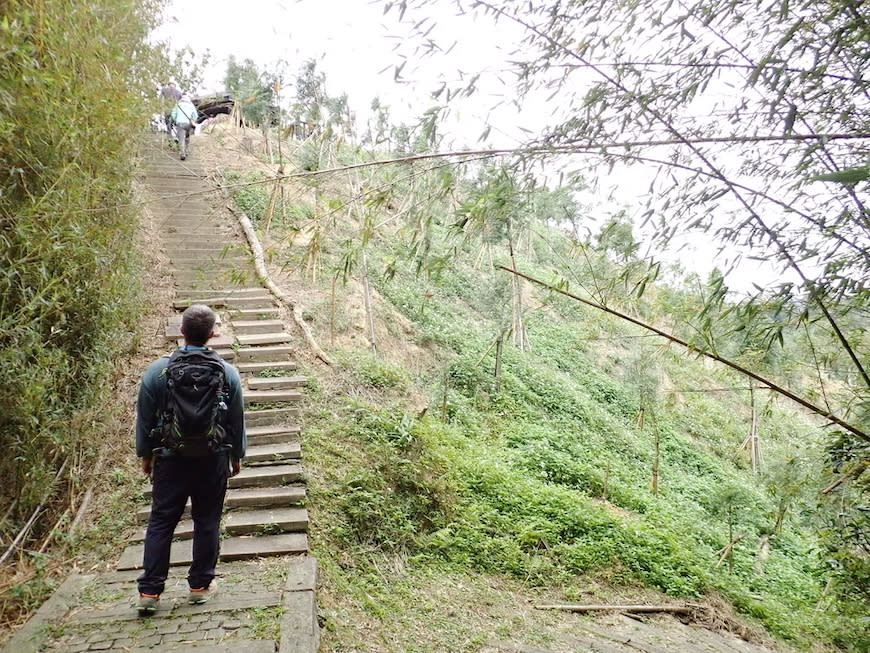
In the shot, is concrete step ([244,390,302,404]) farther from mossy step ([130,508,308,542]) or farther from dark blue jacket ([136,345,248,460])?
dark blue jacket ([136,345,248,460])

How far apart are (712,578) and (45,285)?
21.3ft

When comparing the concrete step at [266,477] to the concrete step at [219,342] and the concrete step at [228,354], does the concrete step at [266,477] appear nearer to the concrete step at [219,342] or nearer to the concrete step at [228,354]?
the concrete step at [228,354]

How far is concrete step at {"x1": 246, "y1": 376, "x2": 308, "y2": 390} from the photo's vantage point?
594cm

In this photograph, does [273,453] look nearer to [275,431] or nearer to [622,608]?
[275,431]

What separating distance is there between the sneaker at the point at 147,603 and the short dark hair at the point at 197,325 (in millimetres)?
1435

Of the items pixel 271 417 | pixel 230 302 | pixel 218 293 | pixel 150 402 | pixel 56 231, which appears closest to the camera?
pixel 150 402

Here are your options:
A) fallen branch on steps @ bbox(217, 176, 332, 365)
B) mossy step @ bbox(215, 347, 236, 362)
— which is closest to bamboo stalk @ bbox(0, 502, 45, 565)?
mossy step @ bbox(215, 347, 236, 362)

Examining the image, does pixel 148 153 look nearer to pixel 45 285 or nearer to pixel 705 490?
pixel 45 285

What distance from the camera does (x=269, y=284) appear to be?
818 cm

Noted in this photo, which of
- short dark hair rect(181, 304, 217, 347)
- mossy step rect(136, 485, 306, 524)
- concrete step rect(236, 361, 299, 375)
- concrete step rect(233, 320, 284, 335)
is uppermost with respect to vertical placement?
short dark hair rect(181, 304, 217, 347)

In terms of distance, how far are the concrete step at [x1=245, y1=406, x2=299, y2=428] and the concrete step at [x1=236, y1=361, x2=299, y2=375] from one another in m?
0.79

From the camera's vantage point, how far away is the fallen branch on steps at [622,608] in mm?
4695

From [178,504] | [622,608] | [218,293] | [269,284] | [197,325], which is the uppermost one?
[269,284]

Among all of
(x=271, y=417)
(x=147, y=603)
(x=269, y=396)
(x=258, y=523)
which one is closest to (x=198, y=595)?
(x=147, y=603)
